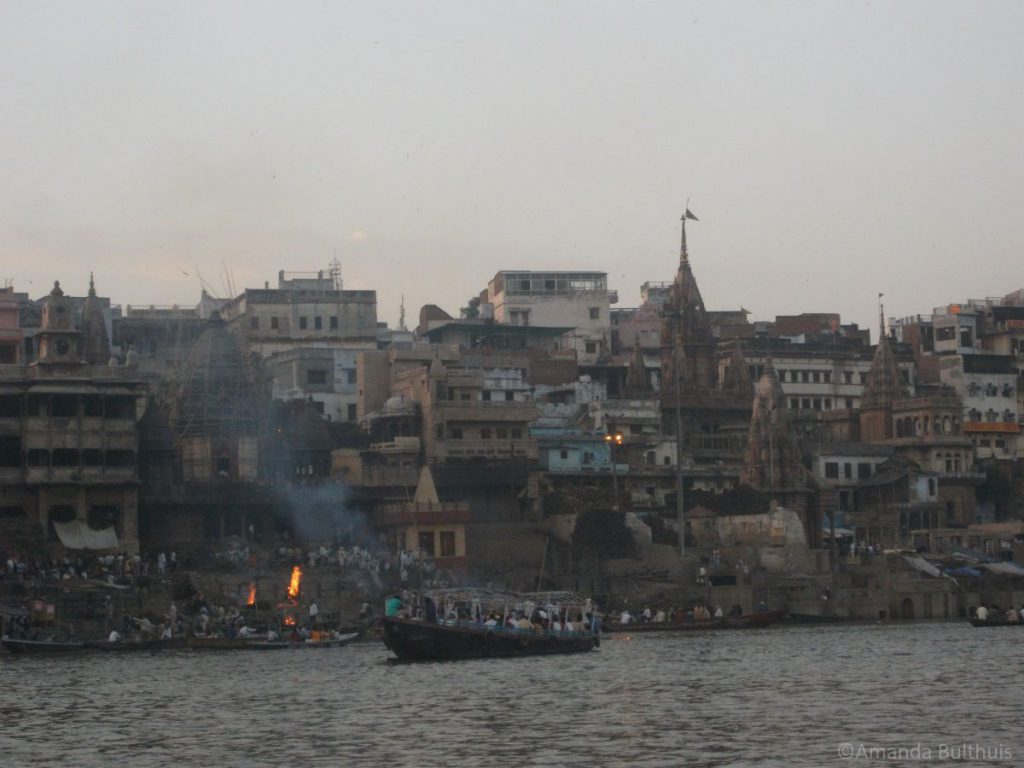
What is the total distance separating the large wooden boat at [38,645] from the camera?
2682 inches

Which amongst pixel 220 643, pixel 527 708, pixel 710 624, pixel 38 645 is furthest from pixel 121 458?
pixel 527 708

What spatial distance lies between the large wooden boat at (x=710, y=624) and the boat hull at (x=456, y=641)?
16.5 m

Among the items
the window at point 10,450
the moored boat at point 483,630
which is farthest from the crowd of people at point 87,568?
the moored boat at point 483,630

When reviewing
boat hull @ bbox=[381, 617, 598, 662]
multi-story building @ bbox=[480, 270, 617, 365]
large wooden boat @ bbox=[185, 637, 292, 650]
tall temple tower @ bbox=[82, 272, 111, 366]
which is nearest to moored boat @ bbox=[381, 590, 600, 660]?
boat hull @ bbox=[381, 617, 598, 662]

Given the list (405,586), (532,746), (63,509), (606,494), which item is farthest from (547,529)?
(532,746)

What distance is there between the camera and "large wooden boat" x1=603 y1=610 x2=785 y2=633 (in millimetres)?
83000

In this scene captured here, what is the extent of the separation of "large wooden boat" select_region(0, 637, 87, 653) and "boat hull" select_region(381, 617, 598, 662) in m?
11.2

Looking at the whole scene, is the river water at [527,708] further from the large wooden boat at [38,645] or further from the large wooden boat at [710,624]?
the large wooden boat at [710,624]

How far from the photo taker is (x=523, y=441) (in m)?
102

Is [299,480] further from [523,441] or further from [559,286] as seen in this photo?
[559,286]

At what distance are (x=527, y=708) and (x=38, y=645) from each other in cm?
2451

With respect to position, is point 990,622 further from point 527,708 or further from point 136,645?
point 527,708

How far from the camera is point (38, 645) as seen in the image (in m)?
68.5

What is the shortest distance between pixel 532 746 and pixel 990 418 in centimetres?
9433
